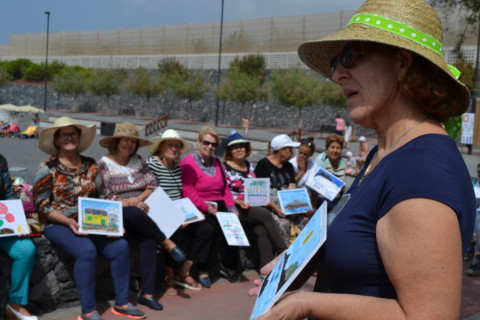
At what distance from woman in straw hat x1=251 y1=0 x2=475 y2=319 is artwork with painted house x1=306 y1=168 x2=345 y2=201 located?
20.2 feet

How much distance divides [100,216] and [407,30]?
4232 millimetres

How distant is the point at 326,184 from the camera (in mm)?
7965

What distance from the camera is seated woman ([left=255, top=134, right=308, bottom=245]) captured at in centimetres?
756

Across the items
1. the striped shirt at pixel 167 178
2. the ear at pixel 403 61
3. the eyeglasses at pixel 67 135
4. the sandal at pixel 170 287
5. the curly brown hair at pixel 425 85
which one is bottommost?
the sandal at pixel 170 287

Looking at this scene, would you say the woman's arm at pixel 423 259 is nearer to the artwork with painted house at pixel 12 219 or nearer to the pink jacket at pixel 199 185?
the artwork with painted house at pixel 12 219

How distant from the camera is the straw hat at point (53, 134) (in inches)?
216

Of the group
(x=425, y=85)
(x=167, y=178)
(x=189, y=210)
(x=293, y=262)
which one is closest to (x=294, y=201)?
(x=189, y=210)

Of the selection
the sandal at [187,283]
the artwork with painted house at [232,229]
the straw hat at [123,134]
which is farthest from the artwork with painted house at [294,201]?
the straw hat at [123,134]

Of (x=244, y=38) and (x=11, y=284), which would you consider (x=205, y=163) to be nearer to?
(x=11, y=284)

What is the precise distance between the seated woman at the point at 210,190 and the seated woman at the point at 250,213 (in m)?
0.27

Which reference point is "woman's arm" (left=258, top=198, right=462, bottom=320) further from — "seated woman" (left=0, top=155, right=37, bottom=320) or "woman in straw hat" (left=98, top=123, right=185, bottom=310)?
"woman in straw hat" (left=98, top=123, right=185, bottom=310)

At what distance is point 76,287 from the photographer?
535cm

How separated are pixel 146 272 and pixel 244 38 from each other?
175 ft

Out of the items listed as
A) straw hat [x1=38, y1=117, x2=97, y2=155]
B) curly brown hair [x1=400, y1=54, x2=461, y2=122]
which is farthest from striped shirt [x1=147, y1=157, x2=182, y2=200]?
curly brown hair [x1=400, y1=54, x2=461, y2=122]
